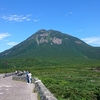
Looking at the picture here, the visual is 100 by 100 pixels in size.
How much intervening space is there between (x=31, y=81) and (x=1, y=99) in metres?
19.2

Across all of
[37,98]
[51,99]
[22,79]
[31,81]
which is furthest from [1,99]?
[22,79]

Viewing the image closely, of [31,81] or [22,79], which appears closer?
[31,81]

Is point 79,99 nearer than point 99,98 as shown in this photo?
Yes

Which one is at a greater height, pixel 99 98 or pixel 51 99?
pixel 51 99

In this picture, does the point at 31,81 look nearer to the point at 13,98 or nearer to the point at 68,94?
the point at 68,94

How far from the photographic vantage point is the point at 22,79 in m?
49.4

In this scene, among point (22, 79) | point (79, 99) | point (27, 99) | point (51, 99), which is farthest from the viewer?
point (22, 79)

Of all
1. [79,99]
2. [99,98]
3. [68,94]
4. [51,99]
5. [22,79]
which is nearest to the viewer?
[51,99]

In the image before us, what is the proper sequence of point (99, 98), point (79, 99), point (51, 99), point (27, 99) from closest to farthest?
point (51, 99)
point (27, 99)
point (79, 99)
point (99, 98)

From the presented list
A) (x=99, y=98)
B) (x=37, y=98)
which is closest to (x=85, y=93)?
(x=99, y=98)

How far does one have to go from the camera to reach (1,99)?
2361 cm

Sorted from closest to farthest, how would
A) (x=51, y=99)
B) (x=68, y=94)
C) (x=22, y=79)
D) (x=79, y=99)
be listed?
(x=51, y=99)
(x=79, y=99)
(x=68, y=94)
(x=22, y=79)

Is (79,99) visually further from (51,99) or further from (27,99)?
(51,99)

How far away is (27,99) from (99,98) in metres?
11.9
